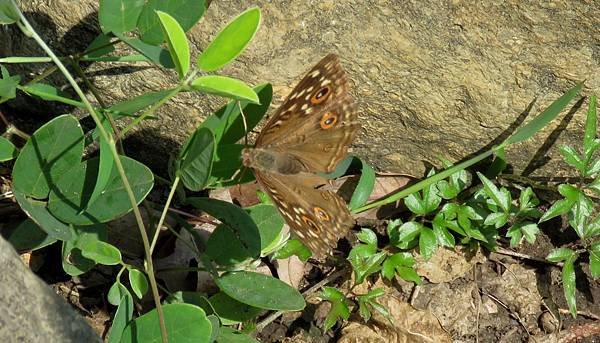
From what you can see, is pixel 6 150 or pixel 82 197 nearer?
pixel 82 197

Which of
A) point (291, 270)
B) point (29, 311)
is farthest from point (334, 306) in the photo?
point (29, 311)

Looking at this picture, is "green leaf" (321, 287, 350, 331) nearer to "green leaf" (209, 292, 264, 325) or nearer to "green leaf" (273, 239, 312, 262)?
"green leaf" (273, 239, 312, 262)

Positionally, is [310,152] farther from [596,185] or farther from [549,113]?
[596,185]

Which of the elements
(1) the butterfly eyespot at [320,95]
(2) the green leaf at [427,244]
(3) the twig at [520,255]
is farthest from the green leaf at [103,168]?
(3) the twig at [520,255]

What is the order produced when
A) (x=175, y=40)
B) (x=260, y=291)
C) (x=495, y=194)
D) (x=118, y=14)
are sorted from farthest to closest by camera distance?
1. (x=495, y=194)
2. (x=260, y=291)
3. (x=118, y=14)
4. (x=175, y=40)

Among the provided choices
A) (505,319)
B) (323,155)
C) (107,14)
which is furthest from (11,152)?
(505,319)

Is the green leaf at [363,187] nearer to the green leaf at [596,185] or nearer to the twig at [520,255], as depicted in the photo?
the twig at [520,255]
